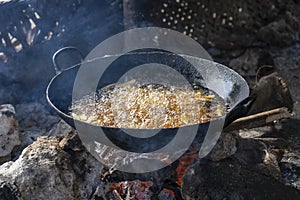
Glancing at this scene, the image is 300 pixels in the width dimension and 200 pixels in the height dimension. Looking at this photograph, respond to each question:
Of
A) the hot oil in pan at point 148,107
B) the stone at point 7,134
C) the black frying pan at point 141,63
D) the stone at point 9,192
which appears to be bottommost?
the stone at point 7,134

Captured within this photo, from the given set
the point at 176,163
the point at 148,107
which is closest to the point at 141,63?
the point at 148,107

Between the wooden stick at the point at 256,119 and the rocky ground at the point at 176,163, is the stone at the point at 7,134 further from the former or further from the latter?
the wooden stick at the point at 256,119

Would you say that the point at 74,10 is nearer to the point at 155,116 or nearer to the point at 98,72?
the point at 98,72

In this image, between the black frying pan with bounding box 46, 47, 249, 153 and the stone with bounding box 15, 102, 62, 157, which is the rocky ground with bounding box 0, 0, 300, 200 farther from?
the black frying pan with bounding box 46, 47, 249, 153

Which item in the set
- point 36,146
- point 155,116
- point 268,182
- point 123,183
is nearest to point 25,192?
point 36,146

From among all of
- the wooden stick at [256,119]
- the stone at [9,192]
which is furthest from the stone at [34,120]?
the wooden stick at [256,119]

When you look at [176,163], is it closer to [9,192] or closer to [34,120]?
[9,192]
